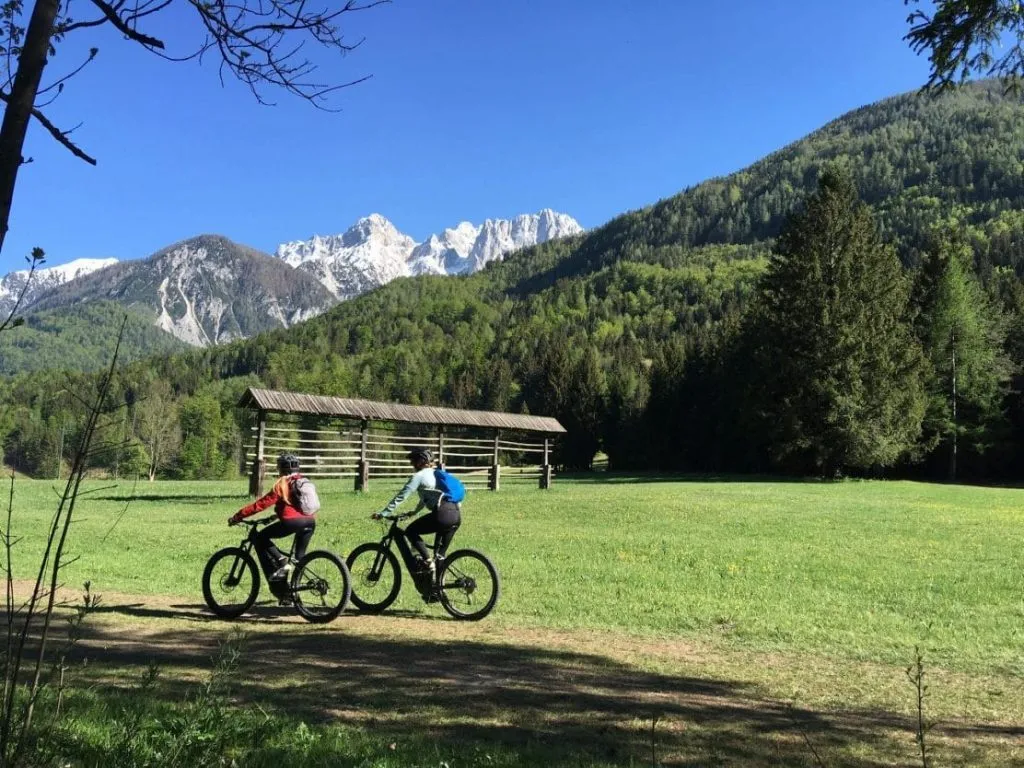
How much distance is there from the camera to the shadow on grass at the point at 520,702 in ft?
14.1

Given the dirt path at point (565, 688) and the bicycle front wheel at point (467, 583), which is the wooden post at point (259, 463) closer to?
the dirt path at point (565, 688)

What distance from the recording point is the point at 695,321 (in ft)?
450

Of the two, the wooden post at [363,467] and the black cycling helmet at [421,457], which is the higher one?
the black cycling helmet at [421,457]

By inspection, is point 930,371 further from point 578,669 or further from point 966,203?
point 966,203

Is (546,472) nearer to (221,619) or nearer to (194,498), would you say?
(194,498)

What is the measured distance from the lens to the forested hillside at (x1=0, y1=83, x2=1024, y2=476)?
1908 inches

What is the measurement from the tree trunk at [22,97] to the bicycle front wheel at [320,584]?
5.76 meters

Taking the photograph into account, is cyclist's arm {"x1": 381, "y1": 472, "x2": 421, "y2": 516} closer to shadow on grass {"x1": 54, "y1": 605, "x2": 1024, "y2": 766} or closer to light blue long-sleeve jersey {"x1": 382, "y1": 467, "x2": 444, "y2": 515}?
light blue long-sleeve jersey {"x1": 382, "y1": 467, "x2": 444, "y2": 515}

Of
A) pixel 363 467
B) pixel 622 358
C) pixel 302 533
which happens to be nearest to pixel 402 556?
pixel 302 533

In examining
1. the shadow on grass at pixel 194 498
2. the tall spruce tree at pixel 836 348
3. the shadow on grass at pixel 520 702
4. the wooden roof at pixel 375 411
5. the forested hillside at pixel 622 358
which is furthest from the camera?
the forested hillside at pixel 622 358

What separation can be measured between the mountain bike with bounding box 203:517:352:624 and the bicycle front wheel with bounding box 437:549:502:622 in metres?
1.15

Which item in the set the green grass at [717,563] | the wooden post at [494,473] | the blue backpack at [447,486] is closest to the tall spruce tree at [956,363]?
the green grass at [717,563]

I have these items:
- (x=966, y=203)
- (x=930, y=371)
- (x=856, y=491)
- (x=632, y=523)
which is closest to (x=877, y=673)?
(x=632, y=523)

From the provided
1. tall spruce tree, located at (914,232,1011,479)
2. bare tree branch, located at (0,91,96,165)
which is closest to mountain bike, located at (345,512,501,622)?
bare tree branch, located at (0,91,96,165)
